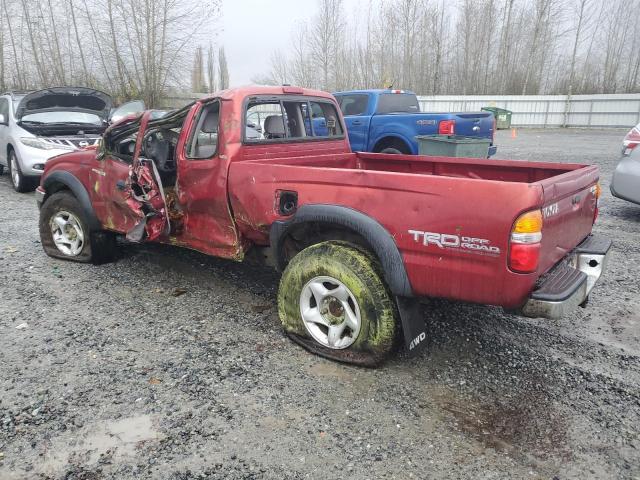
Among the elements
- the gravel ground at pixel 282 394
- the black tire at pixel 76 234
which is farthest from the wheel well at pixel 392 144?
the black tire at pixel 76 234

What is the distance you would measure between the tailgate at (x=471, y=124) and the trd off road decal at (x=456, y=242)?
711cm

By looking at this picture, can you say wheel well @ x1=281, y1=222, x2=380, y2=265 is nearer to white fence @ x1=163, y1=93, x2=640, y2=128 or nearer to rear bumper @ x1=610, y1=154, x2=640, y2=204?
rear bumper @ x1=610, y1=154, x2=640, y2=204

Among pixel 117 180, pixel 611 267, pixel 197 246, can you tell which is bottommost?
pixel 611 267

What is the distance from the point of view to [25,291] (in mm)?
4605

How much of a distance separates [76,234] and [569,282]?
472 cm

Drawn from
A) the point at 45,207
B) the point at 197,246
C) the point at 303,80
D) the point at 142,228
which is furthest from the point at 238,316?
the point at 303,80

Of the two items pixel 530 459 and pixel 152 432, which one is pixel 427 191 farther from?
pixel 152 432

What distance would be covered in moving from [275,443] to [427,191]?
1564 millimetres

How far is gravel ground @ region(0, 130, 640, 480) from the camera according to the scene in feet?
8.04

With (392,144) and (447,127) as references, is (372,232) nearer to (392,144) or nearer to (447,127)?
(447,127)

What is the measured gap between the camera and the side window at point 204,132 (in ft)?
13.4

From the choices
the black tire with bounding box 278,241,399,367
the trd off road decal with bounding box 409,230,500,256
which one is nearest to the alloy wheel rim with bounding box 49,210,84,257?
the black tire with bounding box 278,241,399,367

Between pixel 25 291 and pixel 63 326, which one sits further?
pixel 25 291

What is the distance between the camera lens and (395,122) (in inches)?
389
